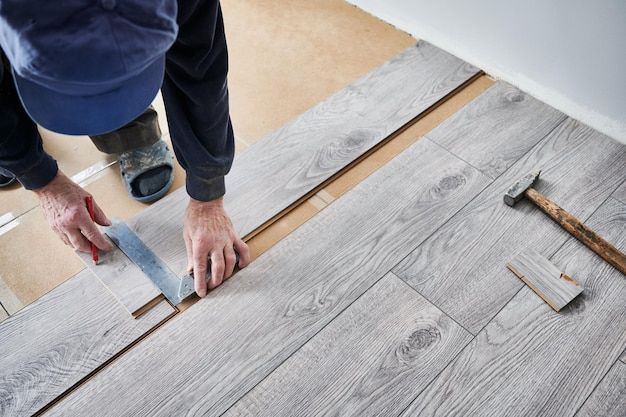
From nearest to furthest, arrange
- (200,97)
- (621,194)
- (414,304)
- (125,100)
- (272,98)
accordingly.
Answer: (125,100), (200,97), (414,304), (621,194), (272,98)

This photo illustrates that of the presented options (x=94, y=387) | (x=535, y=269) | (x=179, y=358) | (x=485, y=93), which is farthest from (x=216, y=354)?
(x=485, y=93)

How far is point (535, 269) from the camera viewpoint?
1523mm

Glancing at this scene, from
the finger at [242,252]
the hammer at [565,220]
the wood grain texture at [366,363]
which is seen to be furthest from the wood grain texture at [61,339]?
the hammer at [565,220]

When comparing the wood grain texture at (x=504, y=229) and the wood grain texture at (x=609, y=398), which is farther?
the wood grain texture at (x=504, y=229)

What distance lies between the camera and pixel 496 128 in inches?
75.0

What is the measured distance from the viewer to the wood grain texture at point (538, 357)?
1310 mm

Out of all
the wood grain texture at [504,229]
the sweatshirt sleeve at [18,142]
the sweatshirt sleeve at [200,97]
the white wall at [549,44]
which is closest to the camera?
the sweatshirt sleeve at [200,97]

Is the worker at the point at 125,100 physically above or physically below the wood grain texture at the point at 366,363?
above

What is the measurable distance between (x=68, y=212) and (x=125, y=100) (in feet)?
2.43

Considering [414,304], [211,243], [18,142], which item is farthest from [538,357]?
[18,142]

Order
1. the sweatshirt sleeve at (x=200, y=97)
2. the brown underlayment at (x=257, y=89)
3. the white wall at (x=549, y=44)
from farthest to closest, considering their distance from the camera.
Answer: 1. the white wall at (x=549, y=44)
2. the brown underlayment at (x=257, y=89)
3. the sweatshirt sleeve at (x=200, y=97)

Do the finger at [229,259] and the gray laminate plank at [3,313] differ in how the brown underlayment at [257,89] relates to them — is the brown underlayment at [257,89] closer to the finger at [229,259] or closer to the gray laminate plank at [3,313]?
the gray laminate plank at [3,313]

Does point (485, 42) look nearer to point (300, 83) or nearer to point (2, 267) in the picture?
point (300, 83)

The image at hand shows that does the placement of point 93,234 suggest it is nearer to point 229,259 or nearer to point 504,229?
point 229,259
